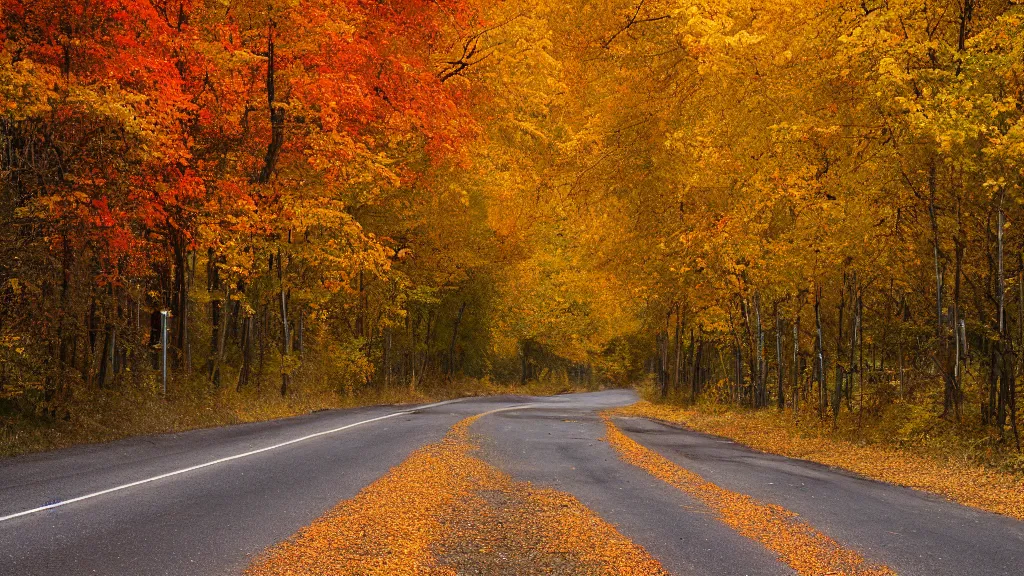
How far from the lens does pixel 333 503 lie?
30.8 feet

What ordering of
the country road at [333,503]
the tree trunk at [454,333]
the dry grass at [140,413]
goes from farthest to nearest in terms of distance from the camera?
the tree trunk at [454,333]
the dry grass at [140,413]
the country road at [333,503]

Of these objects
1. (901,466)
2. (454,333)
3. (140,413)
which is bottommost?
(901,466)

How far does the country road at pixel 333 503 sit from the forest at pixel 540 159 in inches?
159

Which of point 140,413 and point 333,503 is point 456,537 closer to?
point 333,503

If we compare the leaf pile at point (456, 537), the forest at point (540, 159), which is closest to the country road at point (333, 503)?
the leaf pile at point (456, 537)

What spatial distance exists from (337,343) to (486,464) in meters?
22.6

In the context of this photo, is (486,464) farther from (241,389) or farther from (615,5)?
(241,389)

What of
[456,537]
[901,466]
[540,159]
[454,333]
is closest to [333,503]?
[456,537]

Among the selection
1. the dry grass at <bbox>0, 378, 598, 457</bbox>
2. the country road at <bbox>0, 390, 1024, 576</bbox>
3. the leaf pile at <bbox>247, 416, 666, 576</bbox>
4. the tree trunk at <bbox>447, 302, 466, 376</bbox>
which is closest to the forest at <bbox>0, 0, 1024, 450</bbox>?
the dry grass at <bbox>0, 378, 598, 457</bbox>

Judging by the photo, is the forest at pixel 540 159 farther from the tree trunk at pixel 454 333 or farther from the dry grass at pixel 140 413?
the tree trunk at pixel 454 333

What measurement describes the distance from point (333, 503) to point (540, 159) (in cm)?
1130

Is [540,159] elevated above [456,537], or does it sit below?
above

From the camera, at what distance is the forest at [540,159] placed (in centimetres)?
1440

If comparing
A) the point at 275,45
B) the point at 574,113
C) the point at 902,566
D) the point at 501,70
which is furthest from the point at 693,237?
the point at 902,566
